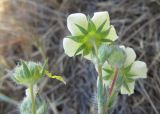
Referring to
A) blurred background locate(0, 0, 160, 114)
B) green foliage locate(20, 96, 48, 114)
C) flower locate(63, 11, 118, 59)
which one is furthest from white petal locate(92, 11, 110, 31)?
blurred background locate(0, 0, 160, 114)

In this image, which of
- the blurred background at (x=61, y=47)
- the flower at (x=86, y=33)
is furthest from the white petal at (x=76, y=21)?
the blurred background at (x=61, y=47)

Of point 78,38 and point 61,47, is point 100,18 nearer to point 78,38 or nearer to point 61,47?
point 78,38

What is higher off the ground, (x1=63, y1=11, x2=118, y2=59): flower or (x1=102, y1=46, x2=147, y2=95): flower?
(x1=63, y1=11, x2=118, y2=59): flower

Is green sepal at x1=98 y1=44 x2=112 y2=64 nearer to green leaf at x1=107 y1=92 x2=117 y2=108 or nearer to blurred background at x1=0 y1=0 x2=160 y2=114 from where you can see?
green leaf at x1=107 y1=92 x2=117 y2=108

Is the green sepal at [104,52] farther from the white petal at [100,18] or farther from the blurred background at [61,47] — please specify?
the blurred background at [61,47]

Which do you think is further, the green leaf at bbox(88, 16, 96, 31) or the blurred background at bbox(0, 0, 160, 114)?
the blurred background at bbox(0, 0, 160, 114)

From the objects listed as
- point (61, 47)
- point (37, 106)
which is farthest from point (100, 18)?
point (61, 47)
